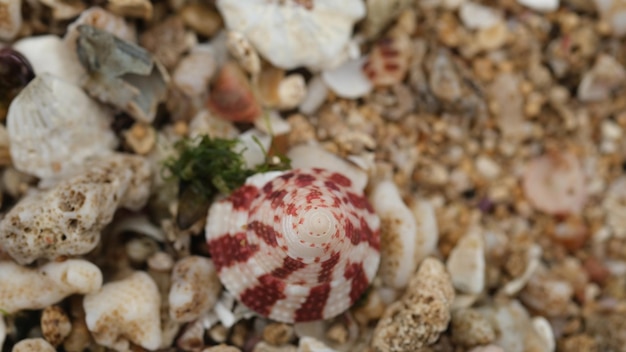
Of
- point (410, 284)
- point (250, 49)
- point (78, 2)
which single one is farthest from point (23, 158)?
point (410, 284)

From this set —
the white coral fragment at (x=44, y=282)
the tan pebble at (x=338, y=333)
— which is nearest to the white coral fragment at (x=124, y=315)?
the white coral fragment at (x=44, y=282)

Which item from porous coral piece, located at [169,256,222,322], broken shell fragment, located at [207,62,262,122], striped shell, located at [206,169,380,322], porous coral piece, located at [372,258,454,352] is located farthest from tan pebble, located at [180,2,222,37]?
porous coral piece, located at [372,258,454,352]

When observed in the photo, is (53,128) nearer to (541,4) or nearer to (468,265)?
(468,265)

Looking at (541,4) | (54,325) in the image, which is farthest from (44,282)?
(541,4)

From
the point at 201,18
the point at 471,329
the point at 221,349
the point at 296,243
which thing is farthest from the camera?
the point at 201,18

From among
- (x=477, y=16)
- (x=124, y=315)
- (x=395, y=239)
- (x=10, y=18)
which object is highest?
(x=477, y=16)

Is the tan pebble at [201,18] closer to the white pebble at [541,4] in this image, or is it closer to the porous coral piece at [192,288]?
the porous coral piece at [192,288]
